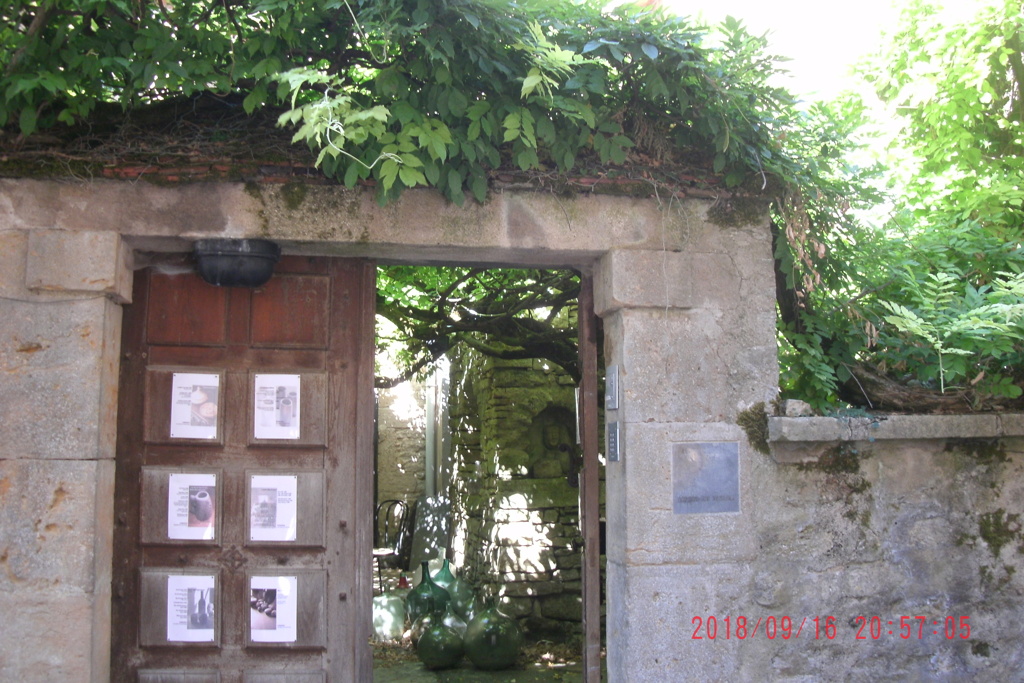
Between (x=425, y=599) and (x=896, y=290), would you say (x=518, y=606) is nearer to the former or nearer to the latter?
(x=425, y=599)

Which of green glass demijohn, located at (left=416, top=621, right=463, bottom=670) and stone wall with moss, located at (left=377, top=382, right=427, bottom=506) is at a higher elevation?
stone wall with moss, located at (left=377, top=382, right=427, bottom=506)

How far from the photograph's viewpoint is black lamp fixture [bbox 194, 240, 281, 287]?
10.1 feet

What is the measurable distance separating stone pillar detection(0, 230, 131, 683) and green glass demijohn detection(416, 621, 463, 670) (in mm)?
2692

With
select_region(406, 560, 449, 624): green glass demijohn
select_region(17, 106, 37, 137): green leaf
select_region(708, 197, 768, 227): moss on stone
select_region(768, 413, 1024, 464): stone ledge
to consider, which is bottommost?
select_region(406, 560, 449, 624): green glass demijohn

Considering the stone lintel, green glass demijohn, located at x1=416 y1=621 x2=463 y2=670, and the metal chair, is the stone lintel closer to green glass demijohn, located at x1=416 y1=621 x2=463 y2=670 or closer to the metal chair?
green glass demijohn, located at x1=416 y1=621 x2=463 y2=670

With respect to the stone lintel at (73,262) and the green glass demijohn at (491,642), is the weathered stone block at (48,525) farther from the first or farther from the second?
the green glass demijohn at (491,642)

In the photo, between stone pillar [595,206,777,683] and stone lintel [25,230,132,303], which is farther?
stone pillar [595,206,777,683]

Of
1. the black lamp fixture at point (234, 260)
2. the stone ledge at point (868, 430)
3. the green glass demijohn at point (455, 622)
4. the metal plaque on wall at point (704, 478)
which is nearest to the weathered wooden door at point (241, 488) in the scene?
the black lamp fixture at point (234, 260)

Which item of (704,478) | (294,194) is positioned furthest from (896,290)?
(294,194)

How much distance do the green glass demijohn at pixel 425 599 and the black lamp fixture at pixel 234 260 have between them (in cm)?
334

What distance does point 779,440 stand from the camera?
3.12 meters

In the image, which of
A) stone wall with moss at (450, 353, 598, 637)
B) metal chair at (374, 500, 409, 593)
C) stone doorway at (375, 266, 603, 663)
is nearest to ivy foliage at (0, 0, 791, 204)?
stone doorway at (375, 266, 603, 663)

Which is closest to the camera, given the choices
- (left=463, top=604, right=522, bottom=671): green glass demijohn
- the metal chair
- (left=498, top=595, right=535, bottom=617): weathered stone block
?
(left=463, top=604, right=522, bottom=671): green glass demijohn

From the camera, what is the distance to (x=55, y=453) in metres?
2.86
